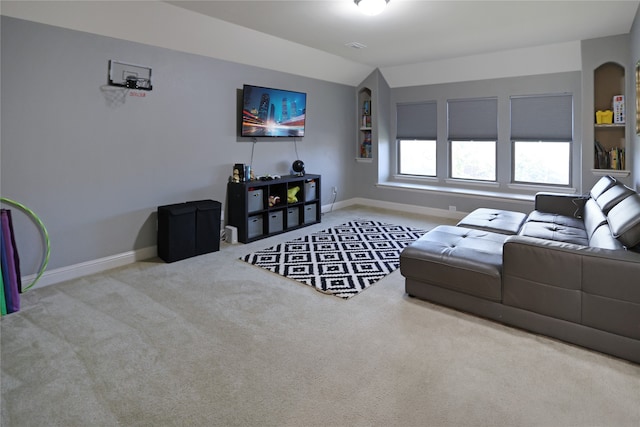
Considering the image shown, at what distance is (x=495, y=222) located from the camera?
3.87 metres

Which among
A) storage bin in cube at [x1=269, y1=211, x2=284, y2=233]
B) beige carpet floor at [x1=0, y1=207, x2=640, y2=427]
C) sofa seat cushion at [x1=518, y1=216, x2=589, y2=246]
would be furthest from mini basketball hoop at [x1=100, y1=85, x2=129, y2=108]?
sofa seat cushion at [x1=518, y1=216, x2=589, y2=246]

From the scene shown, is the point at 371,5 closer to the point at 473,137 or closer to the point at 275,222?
the point at 275,222

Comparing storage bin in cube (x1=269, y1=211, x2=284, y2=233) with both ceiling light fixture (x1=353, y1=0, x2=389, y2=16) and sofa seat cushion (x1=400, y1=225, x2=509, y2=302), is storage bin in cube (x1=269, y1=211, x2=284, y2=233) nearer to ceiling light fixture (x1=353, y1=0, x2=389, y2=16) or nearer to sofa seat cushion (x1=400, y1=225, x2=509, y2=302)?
sofa seat cushion (x1=400, y1=225, x2=509, y2=302)

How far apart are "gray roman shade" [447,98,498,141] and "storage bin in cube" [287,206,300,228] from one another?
2.88 m

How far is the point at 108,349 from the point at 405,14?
382cm

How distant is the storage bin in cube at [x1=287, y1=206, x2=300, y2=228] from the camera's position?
5.41m

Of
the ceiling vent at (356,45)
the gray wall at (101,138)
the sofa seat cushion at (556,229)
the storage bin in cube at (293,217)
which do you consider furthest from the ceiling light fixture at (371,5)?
the storage bin in cube at (293,217)

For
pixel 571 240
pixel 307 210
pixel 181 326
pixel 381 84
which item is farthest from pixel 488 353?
pixel 381 84

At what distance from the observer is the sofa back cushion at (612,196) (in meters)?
2.91

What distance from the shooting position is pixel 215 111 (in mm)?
4742

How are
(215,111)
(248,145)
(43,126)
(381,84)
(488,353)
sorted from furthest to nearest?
(381,84), (248,145), (215,111), (43,126), (488,353)

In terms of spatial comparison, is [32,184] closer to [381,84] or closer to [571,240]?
[571,240]

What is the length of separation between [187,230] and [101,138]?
121 centimetres

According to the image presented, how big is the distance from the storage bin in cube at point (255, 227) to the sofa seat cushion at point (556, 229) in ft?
9.87
